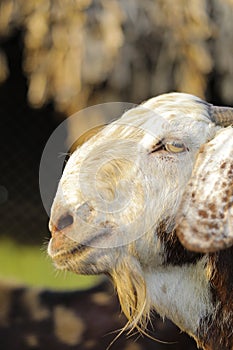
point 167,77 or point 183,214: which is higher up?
point 183,214

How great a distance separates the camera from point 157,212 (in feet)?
5.83

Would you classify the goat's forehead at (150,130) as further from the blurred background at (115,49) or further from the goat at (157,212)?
the blurred background at (115,49)

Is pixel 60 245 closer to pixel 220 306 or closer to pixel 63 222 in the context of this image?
pixel 63 222

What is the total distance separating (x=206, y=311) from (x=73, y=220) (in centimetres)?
43

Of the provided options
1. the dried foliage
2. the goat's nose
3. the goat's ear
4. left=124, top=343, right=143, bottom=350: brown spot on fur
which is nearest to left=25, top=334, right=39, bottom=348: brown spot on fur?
left=124, top=343, right=143, bottom=350: brown spot on fur

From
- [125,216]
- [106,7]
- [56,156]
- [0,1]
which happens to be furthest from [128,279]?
[0,1]

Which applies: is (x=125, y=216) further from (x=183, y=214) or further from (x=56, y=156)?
(x=56, y=156)

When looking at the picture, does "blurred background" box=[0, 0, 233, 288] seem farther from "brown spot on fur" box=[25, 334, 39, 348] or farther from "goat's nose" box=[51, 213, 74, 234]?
"goat's nose" box=[51, 213, 74, 234]

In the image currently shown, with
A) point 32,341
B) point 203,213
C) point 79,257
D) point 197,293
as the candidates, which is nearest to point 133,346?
point 32,341

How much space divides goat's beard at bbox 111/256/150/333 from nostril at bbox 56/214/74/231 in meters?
0.17

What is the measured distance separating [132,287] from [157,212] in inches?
8.1

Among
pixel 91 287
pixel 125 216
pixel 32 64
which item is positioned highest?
pixel 125 216

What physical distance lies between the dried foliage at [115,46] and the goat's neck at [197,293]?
4.13 ft

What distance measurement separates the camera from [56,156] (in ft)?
7.18
